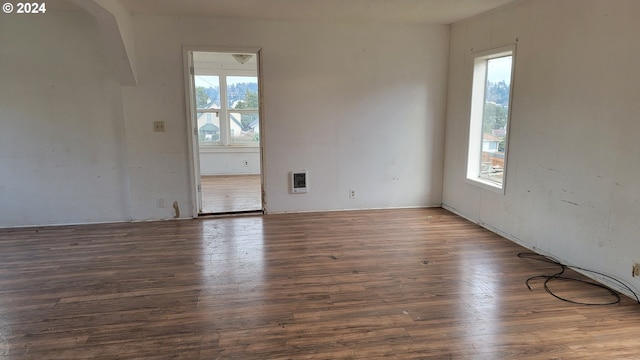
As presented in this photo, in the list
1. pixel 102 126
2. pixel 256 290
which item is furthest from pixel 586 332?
pixel 102 126

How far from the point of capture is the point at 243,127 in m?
8.91

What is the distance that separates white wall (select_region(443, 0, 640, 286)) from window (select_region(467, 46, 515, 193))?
152 mm

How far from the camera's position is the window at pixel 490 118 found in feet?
14.1

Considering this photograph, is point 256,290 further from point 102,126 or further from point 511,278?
point 102,126

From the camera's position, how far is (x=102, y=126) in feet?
15.5

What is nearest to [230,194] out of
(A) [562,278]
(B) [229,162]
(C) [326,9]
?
(B) [229,162]

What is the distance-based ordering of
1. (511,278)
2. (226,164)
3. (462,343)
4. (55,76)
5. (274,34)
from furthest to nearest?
Result: (226,164) < (274,34) < (55,76) < (511,278) < (462,343)

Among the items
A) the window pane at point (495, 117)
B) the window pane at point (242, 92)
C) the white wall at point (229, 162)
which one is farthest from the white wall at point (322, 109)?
the window pane at point (242, 92)

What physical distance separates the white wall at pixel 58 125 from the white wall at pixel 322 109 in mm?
306

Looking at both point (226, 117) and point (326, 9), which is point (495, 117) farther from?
point (226, 117)

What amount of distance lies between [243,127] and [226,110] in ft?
1.72

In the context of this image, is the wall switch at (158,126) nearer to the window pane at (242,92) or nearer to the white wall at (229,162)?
the white wall at (229,162)

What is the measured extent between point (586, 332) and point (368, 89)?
3.69 meters

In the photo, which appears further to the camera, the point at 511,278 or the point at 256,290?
the point at 511,278
